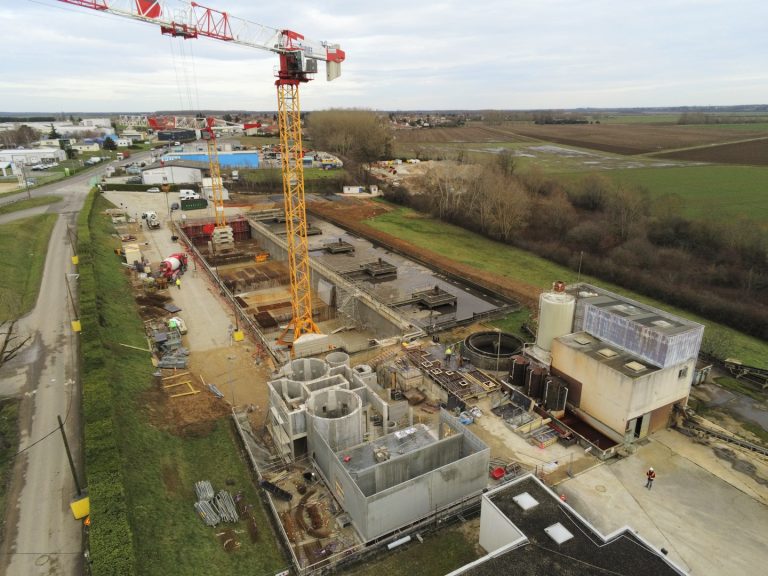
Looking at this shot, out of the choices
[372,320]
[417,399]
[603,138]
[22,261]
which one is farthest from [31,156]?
[603,138]

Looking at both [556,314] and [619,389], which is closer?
[619,389]

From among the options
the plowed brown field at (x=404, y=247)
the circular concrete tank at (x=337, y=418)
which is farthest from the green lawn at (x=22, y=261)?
the plowed brown field at (x=404, y=247)

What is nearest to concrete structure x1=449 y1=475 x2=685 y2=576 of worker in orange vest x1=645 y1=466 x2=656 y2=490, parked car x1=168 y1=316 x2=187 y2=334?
worker in orange vest x1=645 y1=466 x2=656 y2=490

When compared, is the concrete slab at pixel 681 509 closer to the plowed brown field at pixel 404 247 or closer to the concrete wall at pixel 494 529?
the concrete wall at pixel 494 529

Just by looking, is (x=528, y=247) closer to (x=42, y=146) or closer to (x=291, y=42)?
(x=291, y=42)

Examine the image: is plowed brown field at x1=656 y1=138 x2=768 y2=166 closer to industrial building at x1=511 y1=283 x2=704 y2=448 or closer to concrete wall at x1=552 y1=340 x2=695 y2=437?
industrial building at x1=511 y1=283 x2=704 y2=448

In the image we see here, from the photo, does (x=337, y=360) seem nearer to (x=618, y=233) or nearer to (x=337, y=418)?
(x=337, y=418)

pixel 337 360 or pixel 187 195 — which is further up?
pixel 187 195
